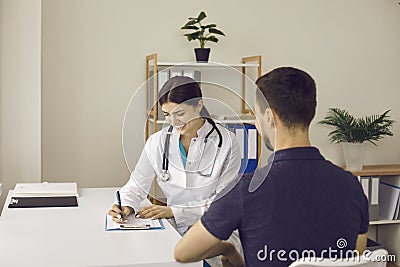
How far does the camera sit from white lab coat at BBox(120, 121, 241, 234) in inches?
75.2

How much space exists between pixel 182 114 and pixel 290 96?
1.61 ft

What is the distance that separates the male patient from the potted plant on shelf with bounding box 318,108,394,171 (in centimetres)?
213

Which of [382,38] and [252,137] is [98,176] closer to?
[252,137]

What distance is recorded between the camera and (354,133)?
11.9 ft

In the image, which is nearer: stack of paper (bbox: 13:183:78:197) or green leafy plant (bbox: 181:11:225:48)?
stack of paper (bbox: 13:183:78:197)

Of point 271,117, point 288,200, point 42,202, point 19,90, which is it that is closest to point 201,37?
point 19,90

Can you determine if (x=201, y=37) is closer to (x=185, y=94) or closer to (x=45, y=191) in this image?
(x=45, y=191)

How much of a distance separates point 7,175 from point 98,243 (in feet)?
4.74

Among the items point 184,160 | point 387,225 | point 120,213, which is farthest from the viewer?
point 387,225

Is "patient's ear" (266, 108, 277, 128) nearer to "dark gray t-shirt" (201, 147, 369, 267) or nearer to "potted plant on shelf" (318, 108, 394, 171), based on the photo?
"dark gray t-shirt" (201, 147, 369, 267)

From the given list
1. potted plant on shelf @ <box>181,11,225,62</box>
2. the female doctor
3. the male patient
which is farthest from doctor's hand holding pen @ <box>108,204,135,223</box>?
potted plant on shelf @ <box>181,11,225,62</box>

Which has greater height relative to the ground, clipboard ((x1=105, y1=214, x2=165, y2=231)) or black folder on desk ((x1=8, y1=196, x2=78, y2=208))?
black folder on desk ((x1=8, y1=196, x2=78, y2=208))

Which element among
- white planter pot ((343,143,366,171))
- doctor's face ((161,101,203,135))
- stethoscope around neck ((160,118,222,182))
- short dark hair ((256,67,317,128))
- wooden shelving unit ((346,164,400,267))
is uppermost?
short dark hair ((256,67,317,128))

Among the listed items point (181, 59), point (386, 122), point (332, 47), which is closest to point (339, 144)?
point (386, 122)
